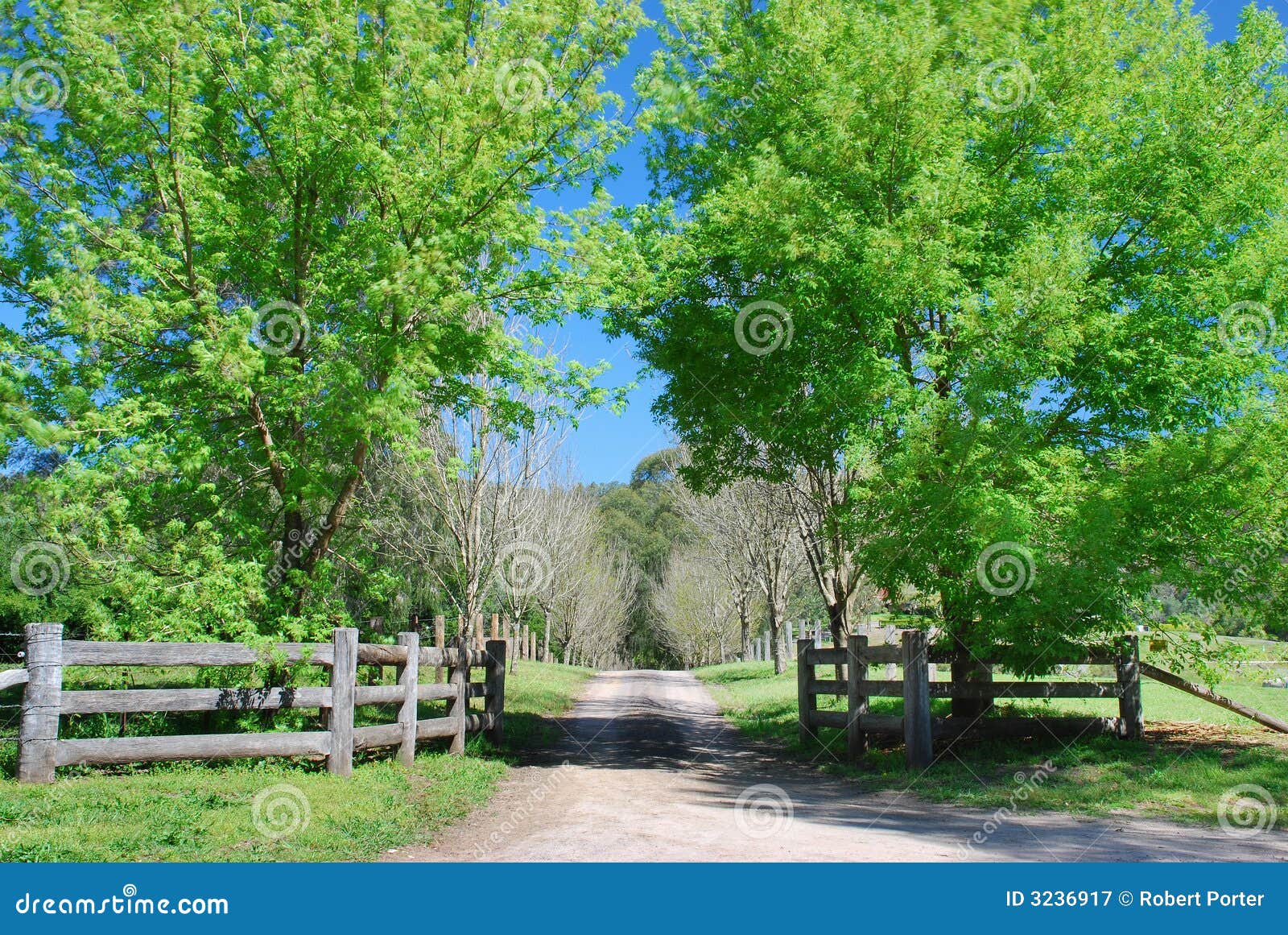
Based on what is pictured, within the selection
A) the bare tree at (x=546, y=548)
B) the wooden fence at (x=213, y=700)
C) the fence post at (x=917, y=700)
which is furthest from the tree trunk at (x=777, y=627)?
the wooden fence at (x=213, y=700)

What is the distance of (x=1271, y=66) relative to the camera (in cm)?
1132

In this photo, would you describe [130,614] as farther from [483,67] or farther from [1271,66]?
[1271,66]

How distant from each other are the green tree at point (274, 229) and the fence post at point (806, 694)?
5.96m

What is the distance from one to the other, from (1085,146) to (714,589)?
144ft

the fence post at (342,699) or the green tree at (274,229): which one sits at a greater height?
the green tree at (274,229)

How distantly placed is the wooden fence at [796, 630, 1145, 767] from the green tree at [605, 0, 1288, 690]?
548 millimetres

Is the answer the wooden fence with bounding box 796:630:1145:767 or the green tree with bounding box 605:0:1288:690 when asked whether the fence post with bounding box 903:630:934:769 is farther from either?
the green tree with bounding box 605:0:1288:690

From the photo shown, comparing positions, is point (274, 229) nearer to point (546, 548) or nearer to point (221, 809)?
point (221, 809)

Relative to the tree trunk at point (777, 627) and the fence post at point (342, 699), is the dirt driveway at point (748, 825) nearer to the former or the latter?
the fence post at point (342, 699)

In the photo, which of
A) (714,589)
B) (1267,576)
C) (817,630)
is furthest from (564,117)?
(714,589)

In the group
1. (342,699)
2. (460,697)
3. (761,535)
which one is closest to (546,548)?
(761,535)

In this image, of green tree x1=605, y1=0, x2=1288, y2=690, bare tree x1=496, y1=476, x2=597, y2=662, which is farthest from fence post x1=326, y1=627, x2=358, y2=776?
bare tree x1=496, y1=476, x2=597, y2=662

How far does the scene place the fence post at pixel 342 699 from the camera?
9.22 meters

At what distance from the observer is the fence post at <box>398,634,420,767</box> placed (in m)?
10.6
